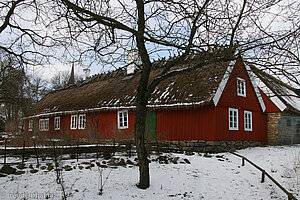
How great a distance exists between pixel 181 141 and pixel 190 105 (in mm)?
2218

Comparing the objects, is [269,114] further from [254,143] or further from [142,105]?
[142,105]

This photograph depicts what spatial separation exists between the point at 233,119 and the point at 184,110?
10.1 feet

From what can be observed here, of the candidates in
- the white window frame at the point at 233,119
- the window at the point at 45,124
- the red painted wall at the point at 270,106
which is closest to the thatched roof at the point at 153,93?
the window at the point at 45,124

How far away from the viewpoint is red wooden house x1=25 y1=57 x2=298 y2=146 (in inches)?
555

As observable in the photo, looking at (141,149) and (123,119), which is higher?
(123,119)

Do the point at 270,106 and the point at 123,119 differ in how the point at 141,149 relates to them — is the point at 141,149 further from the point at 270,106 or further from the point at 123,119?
the point at 270,106

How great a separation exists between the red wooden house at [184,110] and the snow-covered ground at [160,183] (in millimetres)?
4034

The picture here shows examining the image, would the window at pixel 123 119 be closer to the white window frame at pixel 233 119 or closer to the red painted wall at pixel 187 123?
the red painted wall at pixel 187 123

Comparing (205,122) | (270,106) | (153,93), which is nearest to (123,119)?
(153,93)

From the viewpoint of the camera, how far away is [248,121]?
1727cm

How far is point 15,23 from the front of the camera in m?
7.79

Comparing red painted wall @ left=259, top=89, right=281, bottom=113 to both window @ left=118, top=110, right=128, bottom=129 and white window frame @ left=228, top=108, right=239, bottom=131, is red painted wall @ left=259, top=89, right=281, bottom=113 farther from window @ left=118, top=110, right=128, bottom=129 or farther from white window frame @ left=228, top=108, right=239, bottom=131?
window @ left=118, top=110, right=128, bottom=129

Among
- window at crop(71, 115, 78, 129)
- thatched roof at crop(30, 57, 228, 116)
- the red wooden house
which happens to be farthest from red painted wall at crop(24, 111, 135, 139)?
thatched roof at crop(30, 57, 228, 116)

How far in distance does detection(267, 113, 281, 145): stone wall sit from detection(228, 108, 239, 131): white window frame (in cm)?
448
